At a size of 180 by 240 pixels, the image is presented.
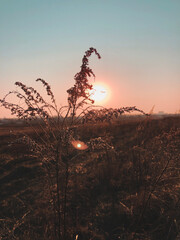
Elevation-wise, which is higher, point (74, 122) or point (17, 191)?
point (74, 122)

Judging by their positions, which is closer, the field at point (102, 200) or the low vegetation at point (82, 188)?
the low vegetation at point (82, 188)

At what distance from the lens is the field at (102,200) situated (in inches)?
110

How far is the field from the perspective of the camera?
2.79 meters

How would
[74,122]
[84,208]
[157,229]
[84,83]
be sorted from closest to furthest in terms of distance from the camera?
[84,83]
[74,122]
[157,229]
[84,208]

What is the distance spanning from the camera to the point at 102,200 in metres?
3.87

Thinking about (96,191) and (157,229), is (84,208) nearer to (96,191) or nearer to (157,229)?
(96,191)

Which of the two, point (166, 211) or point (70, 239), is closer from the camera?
point (70, 239)

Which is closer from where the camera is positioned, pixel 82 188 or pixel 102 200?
pixel 102 200

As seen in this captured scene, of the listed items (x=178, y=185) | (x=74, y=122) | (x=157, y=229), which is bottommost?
(x=157, y=229)

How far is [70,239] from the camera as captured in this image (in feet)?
9.02

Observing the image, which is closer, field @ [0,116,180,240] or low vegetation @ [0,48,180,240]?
low vegetation @ [0,48,180,240]

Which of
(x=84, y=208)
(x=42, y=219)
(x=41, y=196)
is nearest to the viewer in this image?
(x=42, y=219)

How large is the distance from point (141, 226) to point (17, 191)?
2688mm

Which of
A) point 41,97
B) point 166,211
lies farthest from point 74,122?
point 166,211
